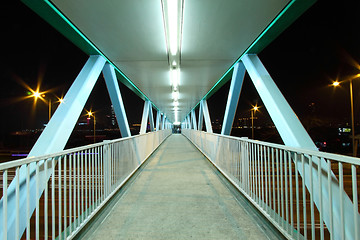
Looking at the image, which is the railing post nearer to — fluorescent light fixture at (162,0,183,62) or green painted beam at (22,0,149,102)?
Answer: green painted beam at (22,0,149,102)

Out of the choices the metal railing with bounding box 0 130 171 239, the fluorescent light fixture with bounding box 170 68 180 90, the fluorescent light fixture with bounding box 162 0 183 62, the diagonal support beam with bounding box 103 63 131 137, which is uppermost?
the fluorescent light fixture with bounding box 170 68 180 90

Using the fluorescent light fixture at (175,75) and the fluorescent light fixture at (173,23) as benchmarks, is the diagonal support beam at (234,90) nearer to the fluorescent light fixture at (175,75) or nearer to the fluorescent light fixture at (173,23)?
the fluorescent light fixture at (175,75)

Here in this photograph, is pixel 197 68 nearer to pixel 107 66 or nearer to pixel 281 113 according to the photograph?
pixel 107 66

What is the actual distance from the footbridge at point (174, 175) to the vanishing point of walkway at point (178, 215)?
0.06ft

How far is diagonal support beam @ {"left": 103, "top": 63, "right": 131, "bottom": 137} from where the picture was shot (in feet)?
15.7

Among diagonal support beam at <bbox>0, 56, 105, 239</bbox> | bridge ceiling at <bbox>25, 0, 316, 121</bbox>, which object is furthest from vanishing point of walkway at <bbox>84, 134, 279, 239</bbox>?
bridge ceiling at <bbox>25, 0, 316, 121</bbox>

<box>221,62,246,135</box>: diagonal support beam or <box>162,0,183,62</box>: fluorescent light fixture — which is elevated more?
<box>162,0,183,62</box>: fluorescent light fixture

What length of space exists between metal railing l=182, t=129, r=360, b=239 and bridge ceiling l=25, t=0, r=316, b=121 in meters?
1.82

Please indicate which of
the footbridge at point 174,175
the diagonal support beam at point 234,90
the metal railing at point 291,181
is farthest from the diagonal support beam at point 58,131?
the diagonal support beam at point 234,90

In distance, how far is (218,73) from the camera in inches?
228

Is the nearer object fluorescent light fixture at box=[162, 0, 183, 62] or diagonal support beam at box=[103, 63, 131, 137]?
fluorescent light fixture at box=[162, 0, 183, 62]

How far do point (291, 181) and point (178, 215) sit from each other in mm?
1488

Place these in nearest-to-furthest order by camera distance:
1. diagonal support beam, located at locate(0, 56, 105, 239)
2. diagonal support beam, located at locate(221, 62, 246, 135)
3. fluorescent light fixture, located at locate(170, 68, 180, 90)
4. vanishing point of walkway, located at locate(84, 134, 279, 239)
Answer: diagonal support beam, located at locate(0, 56, 105, 239) → vanishing point of walkway, located at locate(84, 134, 279, 239) → diagonal support beam, located at locate(221, 62, 246, 135) → fluorescent light fixture, located at locate(170, 68, 180, 90)

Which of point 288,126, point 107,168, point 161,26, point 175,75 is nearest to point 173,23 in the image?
point 161,26
